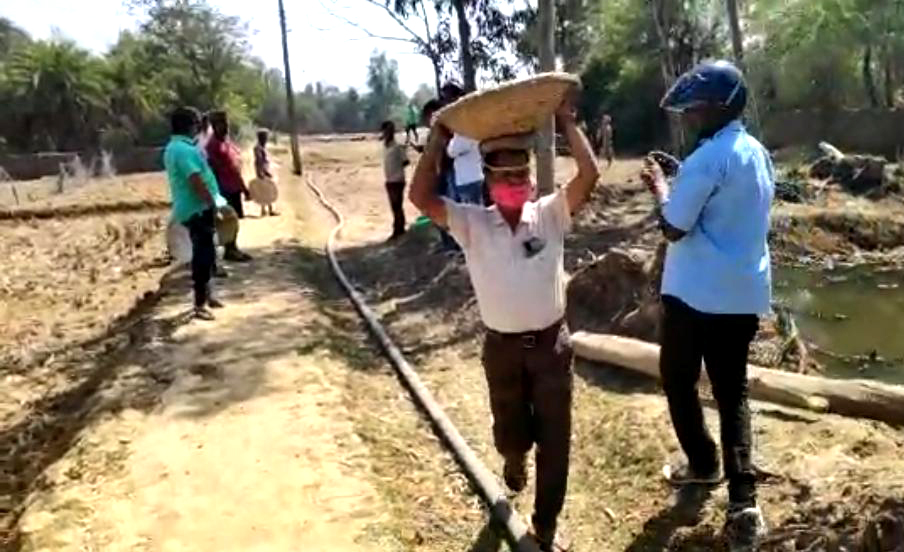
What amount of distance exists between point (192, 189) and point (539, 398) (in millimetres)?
5268

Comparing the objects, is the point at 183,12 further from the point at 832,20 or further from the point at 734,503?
the point at 734,503

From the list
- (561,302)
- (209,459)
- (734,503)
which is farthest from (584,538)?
(209,459)

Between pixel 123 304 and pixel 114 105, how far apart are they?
2998 centimetres

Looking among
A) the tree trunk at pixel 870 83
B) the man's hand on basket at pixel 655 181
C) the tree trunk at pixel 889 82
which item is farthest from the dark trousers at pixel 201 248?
the tree trunk at pixel 870 83

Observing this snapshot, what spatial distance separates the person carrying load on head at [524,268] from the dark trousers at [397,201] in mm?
10071

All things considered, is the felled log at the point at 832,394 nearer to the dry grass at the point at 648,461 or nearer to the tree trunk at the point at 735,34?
the dry grass at the point at 648,461

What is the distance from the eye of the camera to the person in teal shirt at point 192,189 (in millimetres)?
8898

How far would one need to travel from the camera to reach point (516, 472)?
484cm

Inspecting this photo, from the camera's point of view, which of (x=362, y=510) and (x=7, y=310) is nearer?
(x=362, y=510)

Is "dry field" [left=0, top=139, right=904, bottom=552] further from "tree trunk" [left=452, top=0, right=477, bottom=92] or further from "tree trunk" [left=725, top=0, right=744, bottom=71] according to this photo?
"tree trunk" [left=452, top=0, right=477, bottom=92]

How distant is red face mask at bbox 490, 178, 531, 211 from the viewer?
4.34 m

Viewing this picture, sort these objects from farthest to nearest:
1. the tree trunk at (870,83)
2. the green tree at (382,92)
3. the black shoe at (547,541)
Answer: the green tree at (382,92), the tree trunk at (870,83), the black shoe at (547,541)

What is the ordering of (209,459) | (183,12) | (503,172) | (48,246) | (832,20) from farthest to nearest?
(183,12) < (832,20) < (48,246) < (209,459) < (503,172)

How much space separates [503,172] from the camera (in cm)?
433
